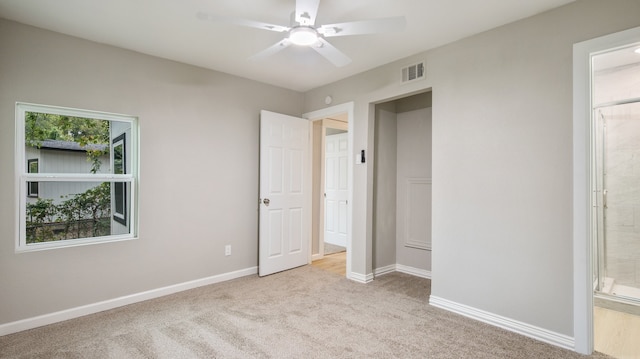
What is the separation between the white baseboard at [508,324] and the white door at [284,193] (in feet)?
6.24

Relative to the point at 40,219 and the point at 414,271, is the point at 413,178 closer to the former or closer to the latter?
the point at 414,271

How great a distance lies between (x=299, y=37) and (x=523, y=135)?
6.14 feet

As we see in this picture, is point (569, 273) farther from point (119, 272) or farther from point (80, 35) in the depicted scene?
point (80, 35)

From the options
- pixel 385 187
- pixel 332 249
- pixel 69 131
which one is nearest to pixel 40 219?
pixel 69 131

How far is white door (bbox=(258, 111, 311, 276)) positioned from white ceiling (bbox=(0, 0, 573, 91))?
3.25 feet

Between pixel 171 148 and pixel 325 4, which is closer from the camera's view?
pixel 325 4

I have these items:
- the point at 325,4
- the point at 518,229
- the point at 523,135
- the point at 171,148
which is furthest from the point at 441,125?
the point at 171,148

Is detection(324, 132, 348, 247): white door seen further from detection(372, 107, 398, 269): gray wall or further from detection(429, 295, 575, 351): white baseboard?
detection(429, 295, 575, 351): white baseboard

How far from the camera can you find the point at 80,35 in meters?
2.78

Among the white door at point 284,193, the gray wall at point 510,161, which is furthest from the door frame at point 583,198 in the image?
the white door at point 284,193

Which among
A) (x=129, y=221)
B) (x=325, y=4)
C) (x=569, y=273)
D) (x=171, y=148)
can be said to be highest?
(x=325, y=4)

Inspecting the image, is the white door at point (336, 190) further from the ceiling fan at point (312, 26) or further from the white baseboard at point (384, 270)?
the ceiling fan at point (312, 26)

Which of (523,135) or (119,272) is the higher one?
(523,135)

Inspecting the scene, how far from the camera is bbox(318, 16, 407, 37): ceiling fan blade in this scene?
6.20ft
